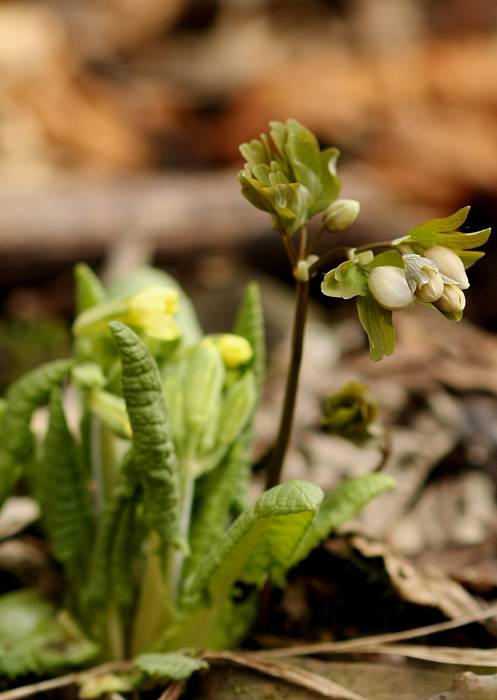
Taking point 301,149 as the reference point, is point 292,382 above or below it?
below

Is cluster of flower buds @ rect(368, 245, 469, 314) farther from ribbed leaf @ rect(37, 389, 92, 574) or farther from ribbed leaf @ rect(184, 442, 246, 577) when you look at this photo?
ribbed leaf @ rect(37, 389, 92, 574)

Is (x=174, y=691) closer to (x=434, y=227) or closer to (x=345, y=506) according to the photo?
(x=345, y=506)

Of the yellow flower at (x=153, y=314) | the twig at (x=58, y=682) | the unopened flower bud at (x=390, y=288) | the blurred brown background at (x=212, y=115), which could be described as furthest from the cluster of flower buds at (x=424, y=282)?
the blurred brown background at (x=212, y=115)

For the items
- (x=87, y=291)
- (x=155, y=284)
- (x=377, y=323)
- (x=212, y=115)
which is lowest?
(x=212, y=115)

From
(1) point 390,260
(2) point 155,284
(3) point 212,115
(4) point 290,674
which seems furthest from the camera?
(3) point 212,115

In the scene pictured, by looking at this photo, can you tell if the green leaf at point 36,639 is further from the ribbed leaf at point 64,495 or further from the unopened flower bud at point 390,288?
the unopened flower bud at point 390,288

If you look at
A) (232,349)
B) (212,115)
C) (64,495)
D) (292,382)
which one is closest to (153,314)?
(232,349)

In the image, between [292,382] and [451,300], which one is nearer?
[451,300]

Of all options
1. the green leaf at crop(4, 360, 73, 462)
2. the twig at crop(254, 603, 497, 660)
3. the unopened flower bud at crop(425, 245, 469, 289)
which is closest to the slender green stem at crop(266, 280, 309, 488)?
the unopened flower bud at crop(425, 245, 469, 289)

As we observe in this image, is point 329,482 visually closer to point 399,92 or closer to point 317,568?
point 317,568
